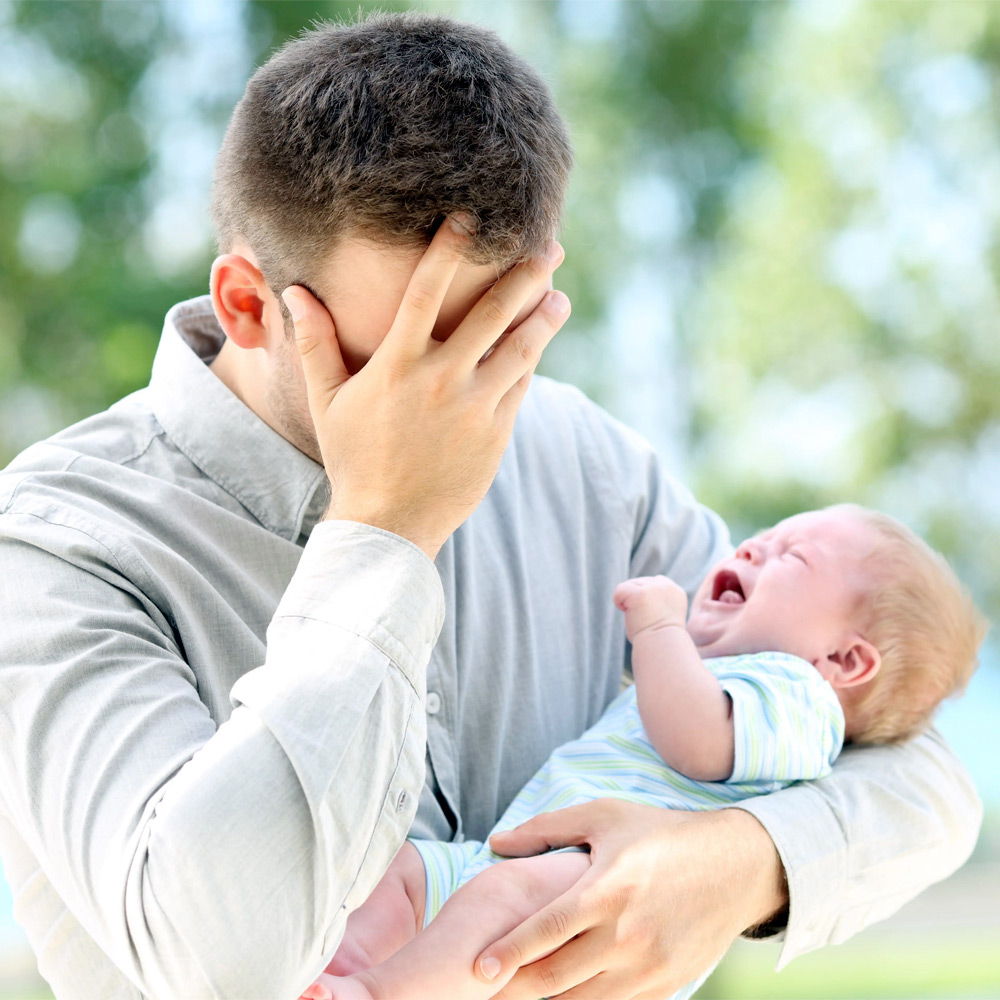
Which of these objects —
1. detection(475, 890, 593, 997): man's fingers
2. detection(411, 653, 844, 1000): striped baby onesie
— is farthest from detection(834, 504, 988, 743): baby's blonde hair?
detection(475, 890, 593, 997): man's fingers

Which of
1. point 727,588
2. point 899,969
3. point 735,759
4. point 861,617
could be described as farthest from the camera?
point 899,969

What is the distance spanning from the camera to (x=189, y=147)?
17.0 ft

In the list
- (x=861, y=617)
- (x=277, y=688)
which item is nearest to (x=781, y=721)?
(x=861, y=617)

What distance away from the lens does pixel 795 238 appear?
Result: 19.3 feet

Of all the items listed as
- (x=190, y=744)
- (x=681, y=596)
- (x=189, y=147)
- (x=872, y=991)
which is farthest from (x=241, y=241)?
(x=872, y=991)

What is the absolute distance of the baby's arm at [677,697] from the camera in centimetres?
144

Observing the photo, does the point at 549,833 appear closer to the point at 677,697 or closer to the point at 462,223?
the point at 677,697

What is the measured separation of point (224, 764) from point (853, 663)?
1.01 m

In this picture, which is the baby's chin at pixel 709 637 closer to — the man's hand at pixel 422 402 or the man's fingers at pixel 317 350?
the man's hand at pixel 422 402

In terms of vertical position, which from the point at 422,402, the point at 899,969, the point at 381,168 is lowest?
the point at 899,969

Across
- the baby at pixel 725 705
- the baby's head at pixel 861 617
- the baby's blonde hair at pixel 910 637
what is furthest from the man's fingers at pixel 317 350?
the baby's blonde hair at pixel 910 637

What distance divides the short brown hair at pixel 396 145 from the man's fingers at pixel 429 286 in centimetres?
2

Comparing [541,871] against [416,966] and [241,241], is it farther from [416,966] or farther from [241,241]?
[241,241]

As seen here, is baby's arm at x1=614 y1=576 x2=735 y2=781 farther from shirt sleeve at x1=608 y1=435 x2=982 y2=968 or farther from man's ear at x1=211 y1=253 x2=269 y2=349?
man's ear at x1=211 y1=253 x2=269 y2=349
